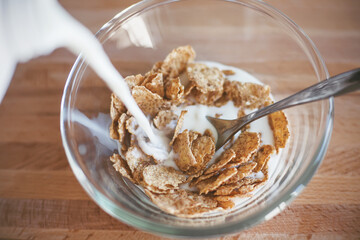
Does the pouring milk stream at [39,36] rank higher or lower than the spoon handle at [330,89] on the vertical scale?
lower

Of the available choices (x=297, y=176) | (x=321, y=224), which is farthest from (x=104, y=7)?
(x=321, y=224)

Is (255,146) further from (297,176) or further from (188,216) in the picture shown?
(188,216)

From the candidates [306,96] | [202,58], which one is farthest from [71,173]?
[306,96]

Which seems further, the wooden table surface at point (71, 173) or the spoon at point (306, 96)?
the wooden table surface at point (71, 173)

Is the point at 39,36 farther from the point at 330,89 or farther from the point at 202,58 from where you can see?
the point at 330,89

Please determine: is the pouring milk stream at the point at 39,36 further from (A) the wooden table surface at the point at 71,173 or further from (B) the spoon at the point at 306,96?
(B) the spoon at the point at 306,96

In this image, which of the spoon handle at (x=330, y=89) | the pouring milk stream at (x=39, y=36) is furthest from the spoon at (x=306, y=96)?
the pouring milk stream at (x=39, y=36)
